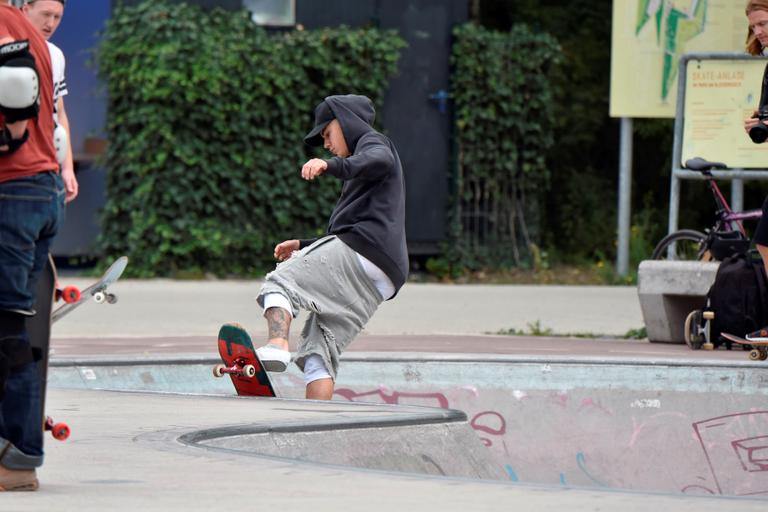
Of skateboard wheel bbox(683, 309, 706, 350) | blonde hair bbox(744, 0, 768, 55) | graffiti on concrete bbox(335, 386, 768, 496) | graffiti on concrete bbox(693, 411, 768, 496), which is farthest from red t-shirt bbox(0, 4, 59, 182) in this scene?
skateboard wheel bbox(683, 309, 706, 350)

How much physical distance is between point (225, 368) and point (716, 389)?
2.32 m

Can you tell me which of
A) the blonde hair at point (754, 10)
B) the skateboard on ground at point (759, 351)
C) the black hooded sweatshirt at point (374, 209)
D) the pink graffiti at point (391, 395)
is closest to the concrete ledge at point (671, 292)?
the skateboard on ground at point (759, 351)

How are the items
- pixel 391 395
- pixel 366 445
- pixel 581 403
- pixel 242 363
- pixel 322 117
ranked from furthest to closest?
pixel 391 395 → pixel 581 403 → pixel 322 117 → pixel 242 363 → pixel 366 445

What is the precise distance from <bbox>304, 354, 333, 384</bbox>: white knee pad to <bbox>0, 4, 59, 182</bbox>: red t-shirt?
8.28 ft

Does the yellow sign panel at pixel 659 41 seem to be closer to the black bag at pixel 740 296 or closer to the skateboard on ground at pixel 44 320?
the black bag at pixel 740 296

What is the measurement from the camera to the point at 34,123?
3.98m

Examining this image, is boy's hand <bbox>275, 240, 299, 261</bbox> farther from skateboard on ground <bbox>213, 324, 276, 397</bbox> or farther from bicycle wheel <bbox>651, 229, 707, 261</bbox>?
bicycle wheel <bbox>651, 229, 707, 261</bbox>

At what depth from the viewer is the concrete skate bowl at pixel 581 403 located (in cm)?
680

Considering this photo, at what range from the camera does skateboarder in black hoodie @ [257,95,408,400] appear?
6.29 metres

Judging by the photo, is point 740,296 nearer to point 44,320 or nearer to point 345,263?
point 345,263

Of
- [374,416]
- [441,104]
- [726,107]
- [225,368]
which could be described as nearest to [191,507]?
[374,416]

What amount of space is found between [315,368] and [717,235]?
4759 millimetres

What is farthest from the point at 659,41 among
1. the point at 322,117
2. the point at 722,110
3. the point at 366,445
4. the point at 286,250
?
the point at 366,445

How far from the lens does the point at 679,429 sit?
697 cm
